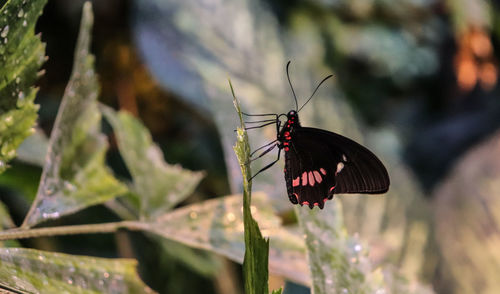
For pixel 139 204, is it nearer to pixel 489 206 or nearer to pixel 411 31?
pixel 489 206

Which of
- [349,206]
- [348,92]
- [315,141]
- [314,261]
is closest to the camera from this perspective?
[314,261]

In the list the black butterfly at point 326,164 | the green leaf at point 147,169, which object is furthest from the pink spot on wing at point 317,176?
the green leaf at point 147,169

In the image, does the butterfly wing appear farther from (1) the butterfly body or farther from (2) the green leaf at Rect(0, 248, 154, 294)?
(2) the green leaf at Rect(0, 248, 154, 294)

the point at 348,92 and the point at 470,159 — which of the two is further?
the point at 348,92

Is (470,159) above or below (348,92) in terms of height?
below

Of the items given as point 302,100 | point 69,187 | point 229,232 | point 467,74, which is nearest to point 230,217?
point 229,232

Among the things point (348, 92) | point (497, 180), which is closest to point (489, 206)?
point (497, 180)

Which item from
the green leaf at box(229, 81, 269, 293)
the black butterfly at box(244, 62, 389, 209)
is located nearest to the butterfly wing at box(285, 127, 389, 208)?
the black butterfly at box(244, 62, 389, 209)
